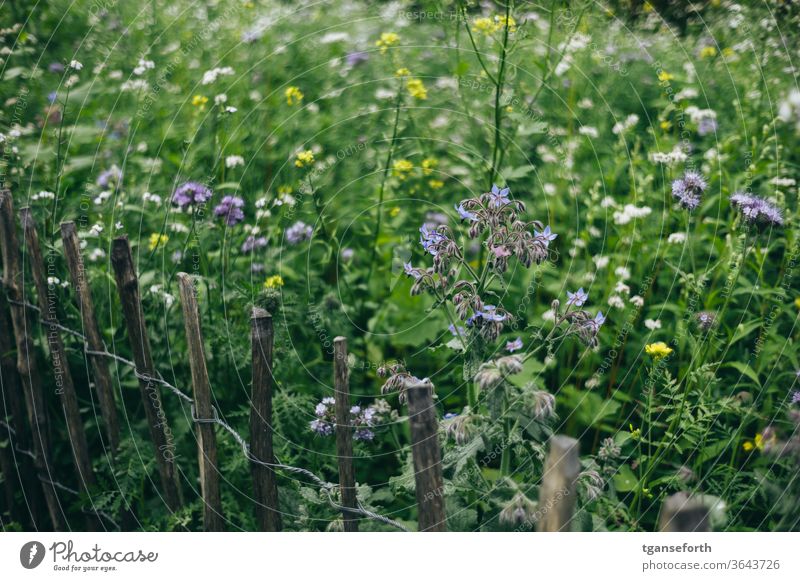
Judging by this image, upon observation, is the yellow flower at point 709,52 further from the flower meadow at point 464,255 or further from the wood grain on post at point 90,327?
the wood grain on post at point 90,327

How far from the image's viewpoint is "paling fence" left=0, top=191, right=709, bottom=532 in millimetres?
2018

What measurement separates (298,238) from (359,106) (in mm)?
1517

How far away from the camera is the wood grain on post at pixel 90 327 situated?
8.59 ft

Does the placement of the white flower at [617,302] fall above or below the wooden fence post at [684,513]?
below

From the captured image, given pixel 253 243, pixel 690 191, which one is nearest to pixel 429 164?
pixel 253 243

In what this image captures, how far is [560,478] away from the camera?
1819 millimetres

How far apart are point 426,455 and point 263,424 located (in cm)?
69

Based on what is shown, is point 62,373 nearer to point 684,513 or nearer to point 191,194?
point 191,194

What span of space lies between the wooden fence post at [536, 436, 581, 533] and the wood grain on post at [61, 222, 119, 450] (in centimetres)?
177

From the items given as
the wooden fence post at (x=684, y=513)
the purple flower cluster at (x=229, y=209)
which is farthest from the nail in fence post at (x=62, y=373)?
the wooden fence post at (x=684, y=513)

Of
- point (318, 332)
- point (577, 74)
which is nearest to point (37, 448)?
point (318, 332)
